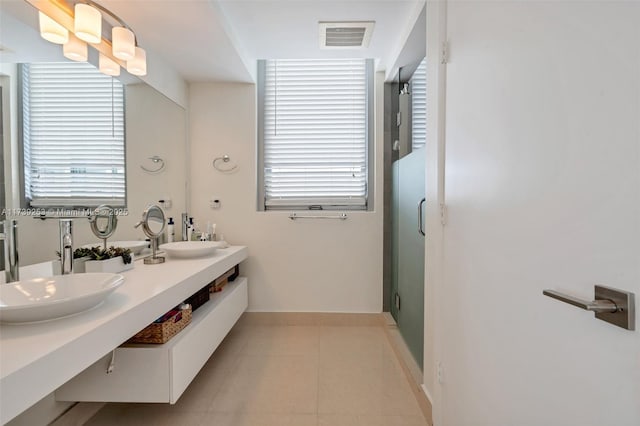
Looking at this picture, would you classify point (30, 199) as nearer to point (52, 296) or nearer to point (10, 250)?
point (10, 250)

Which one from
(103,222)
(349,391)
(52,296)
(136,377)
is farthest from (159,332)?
(349,391)

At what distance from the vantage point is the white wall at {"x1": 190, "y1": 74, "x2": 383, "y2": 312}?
8.89 feet

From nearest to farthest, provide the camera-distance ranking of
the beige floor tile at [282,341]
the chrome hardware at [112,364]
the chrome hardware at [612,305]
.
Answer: the chrome hardware at [612,305]
the chrome hardware at [112,364]
the beige floor tile at [282,341]

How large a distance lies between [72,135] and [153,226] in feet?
2.19

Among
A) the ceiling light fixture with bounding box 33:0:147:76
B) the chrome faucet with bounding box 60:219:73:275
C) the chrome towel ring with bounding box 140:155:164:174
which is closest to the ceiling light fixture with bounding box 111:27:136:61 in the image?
the ceiling light fixture with bounding box 33:0:147:76

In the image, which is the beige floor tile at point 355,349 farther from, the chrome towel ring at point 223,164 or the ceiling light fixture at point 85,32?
the ceiling light fixture at point 85,32

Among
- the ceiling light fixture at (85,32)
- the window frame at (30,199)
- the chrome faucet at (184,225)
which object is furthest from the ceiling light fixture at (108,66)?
the chrome faucet at (184,225)

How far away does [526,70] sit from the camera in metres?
0.82

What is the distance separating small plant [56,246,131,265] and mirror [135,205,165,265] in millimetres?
216

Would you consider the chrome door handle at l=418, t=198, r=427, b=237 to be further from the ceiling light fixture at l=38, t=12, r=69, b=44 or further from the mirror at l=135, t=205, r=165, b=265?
the ceiling light fixture at l=38, t=12, r=69, b=44

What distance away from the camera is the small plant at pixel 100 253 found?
148 centimetres

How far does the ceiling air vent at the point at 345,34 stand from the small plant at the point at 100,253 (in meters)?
1.92

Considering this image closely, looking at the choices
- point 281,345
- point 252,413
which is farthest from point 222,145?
point 252,413

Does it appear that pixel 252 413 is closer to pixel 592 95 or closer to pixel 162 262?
pixel 162 262
